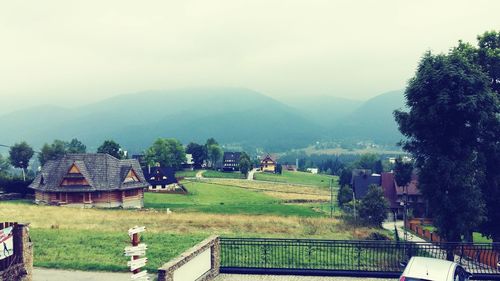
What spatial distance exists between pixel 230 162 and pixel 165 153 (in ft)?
131

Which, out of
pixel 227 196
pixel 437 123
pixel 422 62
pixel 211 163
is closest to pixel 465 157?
pixel 437 123

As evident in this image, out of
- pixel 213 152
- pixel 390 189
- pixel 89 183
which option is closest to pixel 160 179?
pixel 89 183

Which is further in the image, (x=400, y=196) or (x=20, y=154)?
(x=20, y=154)

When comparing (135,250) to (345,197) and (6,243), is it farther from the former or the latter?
(345,197)

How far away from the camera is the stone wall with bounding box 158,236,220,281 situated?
46.1ft

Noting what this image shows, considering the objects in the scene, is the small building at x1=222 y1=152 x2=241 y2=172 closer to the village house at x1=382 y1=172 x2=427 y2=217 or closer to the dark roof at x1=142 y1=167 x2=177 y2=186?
the dark roof at x1=142 y1=167 x2=177 y2=186

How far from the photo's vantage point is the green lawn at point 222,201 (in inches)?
2267

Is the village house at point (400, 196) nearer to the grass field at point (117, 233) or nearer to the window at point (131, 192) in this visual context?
the grass field at point (117, 233)

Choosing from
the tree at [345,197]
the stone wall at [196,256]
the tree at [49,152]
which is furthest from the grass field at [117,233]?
Answer: the tree at [49,152]

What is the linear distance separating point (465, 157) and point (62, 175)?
5252 centimetres

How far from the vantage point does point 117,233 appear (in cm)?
2877

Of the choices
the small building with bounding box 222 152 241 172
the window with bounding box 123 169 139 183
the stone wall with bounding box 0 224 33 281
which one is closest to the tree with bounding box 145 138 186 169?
the small building with bounding box 222 152 241 172

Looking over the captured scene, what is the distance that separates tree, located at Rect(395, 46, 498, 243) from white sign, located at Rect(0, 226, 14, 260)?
19884mm

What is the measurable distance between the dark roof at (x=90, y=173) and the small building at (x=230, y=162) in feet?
301
